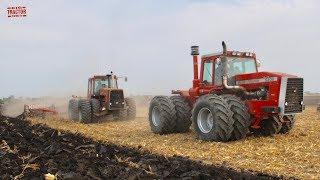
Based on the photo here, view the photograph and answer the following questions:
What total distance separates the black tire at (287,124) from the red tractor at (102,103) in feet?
30.2

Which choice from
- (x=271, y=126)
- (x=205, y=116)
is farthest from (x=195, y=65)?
(x=271, y=126)

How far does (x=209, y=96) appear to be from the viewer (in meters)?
12.7

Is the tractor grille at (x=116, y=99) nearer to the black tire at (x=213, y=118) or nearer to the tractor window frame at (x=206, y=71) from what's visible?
the tractor window frame at (x=206, y=71)

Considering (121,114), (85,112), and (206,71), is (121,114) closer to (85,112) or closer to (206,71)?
(85,112)

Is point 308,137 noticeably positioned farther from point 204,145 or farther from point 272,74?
point 204,145

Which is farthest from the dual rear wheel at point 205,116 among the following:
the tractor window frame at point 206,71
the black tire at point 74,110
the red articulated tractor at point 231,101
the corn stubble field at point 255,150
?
the black tire at point 74,110

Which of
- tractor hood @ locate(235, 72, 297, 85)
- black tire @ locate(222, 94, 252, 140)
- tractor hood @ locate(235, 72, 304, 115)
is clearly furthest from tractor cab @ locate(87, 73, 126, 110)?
black tire @ locate(222, 94, 252, 140)

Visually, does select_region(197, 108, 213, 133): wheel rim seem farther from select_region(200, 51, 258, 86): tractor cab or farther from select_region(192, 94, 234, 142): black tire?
select_region(200, 51, 258, 86): tractor cab

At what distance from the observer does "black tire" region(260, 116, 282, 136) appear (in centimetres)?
1325

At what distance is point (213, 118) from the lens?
1223cm

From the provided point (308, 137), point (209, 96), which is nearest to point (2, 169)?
point (209, 96)

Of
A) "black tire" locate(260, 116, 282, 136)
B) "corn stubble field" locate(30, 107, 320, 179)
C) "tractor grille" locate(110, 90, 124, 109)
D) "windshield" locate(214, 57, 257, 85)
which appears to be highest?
"windshield" locate(214, 57, 257, 85)

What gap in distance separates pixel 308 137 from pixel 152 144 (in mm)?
4229

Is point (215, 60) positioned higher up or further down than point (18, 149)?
higher up
